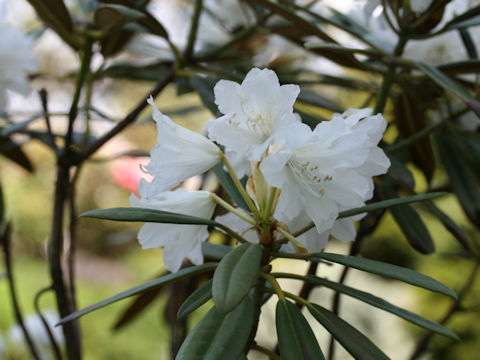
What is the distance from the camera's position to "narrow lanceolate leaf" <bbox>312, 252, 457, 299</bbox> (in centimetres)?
41

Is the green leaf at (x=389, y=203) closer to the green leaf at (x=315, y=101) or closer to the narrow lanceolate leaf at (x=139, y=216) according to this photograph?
the narrow lanceolate leaf at (x=139, y=216)

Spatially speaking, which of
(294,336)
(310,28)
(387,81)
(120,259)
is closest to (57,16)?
A: (310,28)

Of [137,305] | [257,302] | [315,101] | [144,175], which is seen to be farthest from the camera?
[144,175]

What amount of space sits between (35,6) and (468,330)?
2518 millimetres

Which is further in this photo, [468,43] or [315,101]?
[315,101]

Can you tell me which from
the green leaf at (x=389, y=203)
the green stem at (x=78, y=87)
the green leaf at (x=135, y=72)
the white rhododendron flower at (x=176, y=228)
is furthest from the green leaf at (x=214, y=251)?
the green leaf at (x=135, y=72)

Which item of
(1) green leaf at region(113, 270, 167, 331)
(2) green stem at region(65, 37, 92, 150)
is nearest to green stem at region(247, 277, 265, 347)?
(2) green stem at region(65, 37, 92, 150)

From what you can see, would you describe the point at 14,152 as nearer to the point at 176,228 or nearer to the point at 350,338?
the point at 176,228

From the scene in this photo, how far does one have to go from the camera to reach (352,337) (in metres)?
0.47

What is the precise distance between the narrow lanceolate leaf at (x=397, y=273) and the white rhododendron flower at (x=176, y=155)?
0.45 feet

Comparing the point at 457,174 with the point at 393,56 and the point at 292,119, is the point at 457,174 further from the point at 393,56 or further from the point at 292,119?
the point at 292,119

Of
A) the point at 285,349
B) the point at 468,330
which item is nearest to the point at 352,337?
the point at 285,349

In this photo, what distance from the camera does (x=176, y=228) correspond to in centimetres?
51

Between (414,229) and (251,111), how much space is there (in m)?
0.32
